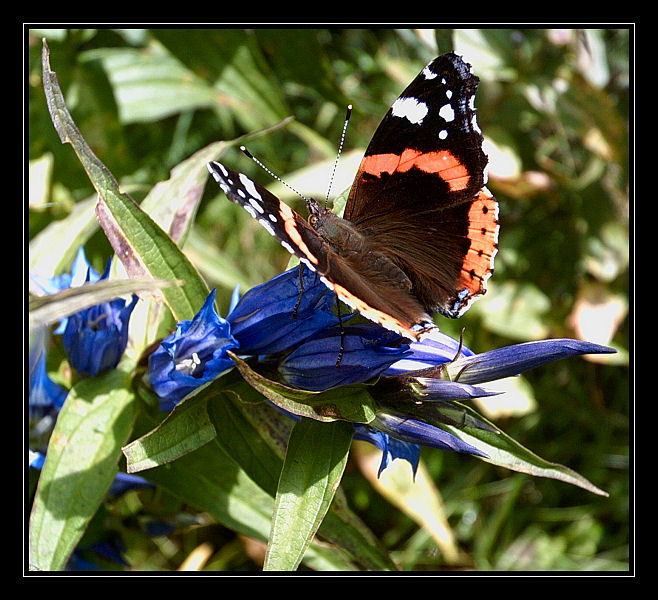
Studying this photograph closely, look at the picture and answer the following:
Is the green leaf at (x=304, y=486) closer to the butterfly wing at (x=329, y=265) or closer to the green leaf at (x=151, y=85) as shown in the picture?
the butterfly wing at (x=329, y=265)

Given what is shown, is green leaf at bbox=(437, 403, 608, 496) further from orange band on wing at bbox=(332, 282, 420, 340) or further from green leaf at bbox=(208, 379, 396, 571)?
green leaf at bbox=(208, 379, 396, 571)

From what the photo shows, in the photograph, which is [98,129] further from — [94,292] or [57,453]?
[94,292]

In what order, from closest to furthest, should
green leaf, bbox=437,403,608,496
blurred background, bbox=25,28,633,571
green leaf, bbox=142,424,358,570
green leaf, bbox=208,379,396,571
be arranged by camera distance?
green leaf, bbox=437,403,608,496
green leaf, bbox=208,379,396,571
green leaf, bbox=142,424,358,570
blurred background, bbox=25,28,633,571

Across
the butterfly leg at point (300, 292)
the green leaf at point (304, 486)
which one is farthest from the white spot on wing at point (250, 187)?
the green leaf at point (304, 486)

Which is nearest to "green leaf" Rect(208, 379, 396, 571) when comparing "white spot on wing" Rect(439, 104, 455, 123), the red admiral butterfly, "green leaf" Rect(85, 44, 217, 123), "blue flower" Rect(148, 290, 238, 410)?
"blue flower" Rect(148, 290, 238, 410)

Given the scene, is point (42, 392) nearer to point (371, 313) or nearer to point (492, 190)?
point (371, 313)
